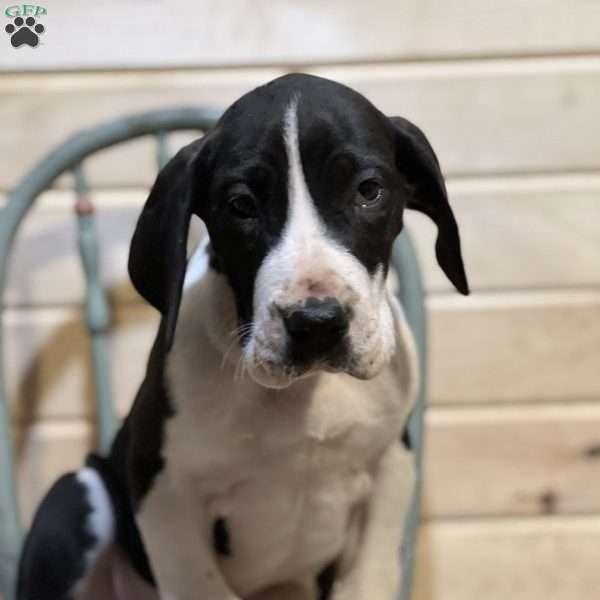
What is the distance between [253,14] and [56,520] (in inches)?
28.7

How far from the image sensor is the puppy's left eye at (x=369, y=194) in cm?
83

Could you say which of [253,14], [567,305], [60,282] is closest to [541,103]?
[567,305]

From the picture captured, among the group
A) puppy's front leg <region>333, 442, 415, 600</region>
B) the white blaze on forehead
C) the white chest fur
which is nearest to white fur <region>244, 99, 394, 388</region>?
the white blaze on forehead

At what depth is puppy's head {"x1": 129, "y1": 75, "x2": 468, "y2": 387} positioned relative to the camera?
76 cm

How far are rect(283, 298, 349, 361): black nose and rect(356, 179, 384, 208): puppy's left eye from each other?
0.12 meters

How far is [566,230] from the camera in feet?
4.56

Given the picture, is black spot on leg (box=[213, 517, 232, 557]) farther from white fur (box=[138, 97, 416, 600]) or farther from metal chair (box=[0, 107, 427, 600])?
metal chair (box=[0, 107, 427, 600])

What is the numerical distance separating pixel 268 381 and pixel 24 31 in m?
0.77

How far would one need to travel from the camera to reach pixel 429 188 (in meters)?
0.92

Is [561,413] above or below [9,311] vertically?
below

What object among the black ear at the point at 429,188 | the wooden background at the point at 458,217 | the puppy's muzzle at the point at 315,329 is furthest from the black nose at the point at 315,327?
the wooden background at the point at 458,217

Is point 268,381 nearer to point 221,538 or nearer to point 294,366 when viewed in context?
point 294,366

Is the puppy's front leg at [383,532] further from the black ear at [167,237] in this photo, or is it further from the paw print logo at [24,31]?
the paw print logo at [24,31]

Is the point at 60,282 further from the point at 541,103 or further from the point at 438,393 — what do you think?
the point at 541,103
